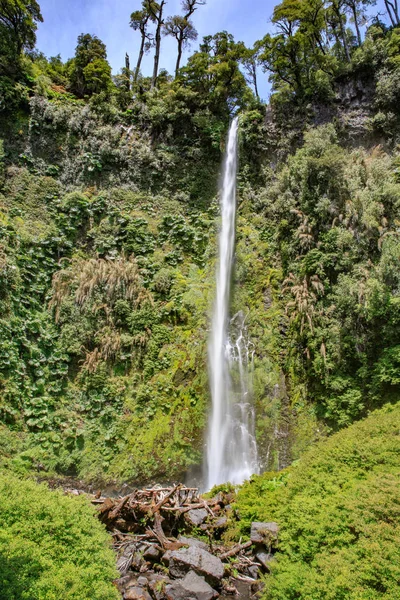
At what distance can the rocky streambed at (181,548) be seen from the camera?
509 centimetres

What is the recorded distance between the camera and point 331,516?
14.0ft

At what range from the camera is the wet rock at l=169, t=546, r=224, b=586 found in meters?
5.15

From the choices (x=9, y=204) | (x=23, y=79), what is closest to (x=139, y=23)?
(x=23, y=79)

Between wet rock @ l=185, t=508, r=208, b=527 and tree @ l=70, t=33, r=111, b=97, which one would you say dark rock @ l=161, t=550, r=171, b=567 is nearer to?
wet rock @ l=185, t=508, r=208, b=527

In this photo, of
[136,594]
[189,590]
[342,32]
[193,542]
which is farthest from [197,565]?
[342,32]

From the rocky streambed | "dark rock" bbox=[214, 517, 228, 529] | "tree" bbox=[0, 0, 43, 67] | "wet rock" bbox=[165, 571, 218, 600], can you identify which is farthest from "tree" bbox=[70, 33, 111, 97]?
"wet rock" bbox=[165, 571, 218, 600]

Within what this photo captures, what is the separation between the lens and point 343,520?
4.16 m

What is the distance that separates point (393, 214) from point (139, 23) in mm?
22290

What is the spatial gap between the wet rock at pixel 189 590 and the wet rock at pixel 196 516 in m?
1.61

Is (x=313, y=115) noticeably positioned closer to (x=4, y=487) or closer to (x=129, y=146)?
(x=129, y=146)

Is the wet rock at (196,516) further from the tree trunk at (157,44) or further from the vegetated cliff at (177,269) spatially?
the tree trunk at (157,44)

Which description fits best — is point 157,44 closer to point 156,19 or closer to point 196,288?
point 156,19

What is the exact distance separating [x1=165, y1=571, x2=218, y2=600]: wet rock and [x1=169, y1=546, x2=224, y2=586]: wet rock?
0.18 m

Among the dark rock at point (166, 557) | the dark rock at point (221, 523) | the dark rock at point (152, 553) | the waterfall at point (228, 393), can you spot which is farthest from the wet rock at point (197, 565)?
the waterfall at point (228, 393)
